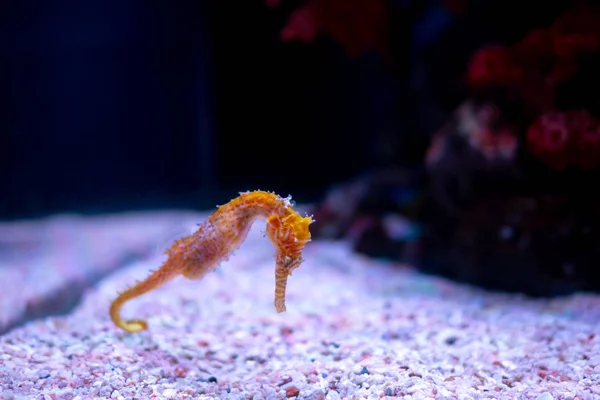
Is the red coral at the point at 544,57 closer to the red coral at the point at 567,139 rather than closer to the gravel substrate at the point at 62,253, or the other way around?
the red coral at the point at 567,139

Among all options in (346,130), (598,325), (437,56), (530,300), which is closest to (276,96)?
(346,130)

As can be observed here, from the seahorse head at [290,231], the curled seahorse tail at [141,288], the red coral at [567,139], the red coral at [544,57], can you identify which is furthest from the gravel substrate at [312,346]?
the red coral at [544,57]

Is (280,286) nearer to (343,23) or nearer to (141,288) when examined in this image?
(141,288)

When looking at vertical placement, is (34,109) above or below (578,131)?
above

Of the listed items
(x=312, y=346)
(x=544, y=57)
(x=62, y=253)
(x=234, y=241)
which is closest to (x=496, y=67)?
(x=544, y=57)

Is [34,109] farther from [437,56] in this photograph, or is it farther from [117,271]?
[437,56]
